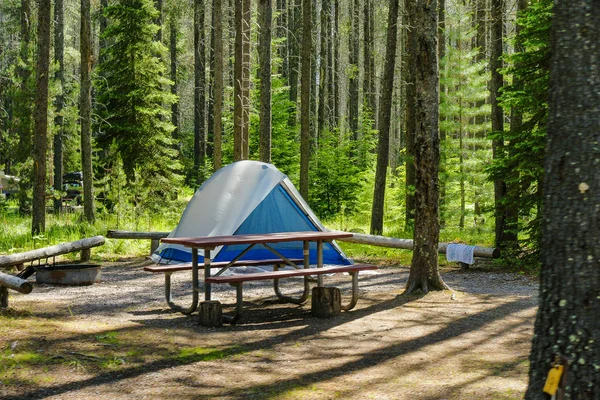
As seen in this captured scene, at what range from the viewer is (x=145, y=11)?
865 inches

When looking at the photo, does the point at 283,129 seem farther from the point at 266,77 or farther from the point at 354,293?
the point at 354,293

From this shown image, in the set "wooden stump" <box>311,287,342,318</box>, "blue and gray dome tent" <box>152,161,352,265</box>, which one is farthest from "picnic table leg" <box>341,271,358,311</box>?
"blue and gray dome tent" <box>152,161,352,265</box>

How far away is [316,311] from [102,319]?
244cm

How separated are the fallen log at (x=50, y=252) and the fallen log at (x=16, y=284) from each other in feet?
9.56

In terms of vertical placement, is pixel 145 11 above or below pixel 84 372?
above

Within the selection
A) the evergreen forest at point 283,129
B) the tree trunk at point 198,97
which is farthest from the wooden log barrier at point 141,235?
the tree trunk at point 198,97

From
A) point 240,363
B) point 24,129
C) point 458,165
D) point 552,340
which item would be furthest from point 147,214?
point 552,340

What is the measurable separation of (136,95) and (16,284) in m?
15.5

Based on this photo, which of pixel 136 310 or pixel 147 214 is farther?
pixel 147 214

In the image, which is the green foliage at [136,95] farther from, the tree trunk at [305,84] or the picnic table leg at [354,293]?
the picnic table leg at [354,293]

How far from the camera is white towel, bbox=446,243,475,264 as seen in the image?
38.4ft

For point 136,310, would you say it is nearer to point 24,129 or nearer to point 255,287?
point 255,287

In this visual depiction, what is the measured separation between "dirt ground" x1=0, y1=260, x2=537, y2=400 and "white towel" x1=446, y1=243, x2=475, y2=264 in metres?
2.30

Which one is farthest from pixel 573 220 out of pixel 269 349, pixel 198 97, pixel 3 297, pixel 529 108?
pixel 198 97
